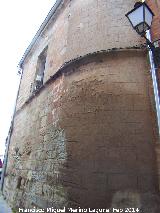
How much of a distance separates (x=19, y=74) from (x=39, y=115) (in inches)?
194

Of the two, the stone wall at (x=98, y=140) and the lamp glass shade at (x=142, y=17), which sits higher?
the lamp glass shade at (x=142, y=17)

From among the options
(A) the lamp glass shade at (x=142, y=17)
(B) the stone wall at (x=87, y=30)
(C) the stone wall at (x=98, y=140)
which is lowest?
(C) the stone wall at (x=98, y=140)

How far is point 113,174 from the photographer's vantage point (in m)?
4.08

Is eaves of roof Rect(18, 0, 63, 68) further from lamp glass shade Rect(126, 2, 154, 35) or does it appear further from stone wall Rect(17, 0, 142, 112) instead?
lamp glass shade Rect(126, 2, 154, 35)

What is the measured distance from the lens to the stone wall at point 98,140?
13.2ft

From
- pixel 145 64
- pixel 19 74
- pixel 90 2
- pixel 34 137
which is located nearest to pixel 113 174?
pixel 145 64

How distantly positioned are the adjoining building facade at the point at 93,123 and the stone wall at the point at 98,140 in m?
0.02

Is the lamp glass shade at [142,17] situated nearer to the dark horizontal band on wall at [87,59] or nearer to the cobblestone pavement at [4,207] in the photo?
the dark horizontal band on wall at [87,59]

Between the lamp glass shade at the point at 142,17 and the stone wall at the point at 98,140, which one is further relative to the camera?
the stone wall at the point at 98,140

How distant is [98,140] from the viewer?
4398 mm

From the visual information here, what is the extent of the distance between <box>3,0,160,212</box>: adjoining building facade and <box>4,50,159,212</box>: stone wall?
0.05ft

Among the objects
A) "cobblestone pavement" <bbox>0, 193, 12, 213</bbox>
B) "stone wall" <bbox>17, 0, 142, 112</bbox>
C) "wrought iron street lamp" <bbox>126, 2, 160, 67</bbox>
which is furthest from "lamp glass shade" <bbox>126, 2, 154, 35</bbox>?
"cobblestone pavement" <bbox>0, 193, 12, 213</bbox>

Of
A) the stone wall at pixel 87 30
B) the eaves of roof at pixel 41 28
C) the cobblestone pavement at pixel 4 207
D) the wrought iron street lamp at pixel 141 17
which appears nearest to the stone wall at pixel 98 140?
the stone wall at pixel 87 30

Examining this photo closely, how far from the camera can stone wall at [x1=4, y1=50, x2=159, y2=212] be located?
4.02m
